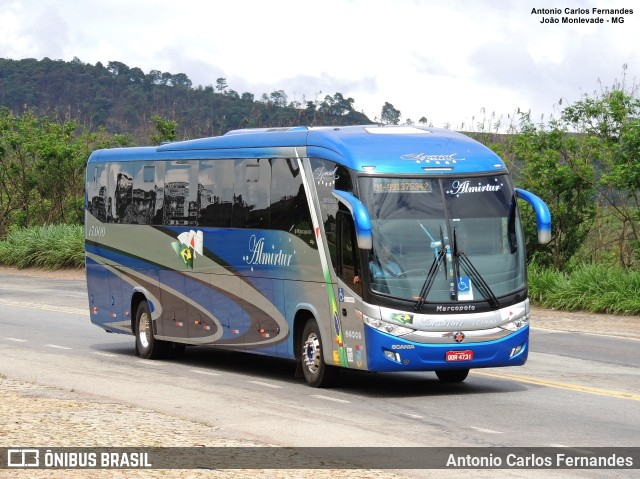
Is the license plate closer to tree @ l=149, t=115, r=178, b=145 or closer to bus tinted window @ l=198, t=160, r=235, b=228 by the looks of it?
bus tinted window @ l=198, t=160, r=235, b=228

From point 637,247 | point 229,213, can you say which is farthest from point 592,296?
point 229,213

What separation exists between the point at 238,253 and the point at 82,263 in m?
26.0

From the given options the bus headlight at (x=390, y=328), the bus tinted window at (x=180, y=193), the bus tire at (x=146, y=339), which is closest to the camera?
the bus headlight at (x=390, y=328)

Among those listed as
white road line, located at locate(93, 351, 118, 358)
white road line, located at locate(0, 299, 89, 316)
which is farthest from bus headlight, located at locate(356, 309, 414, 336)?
white road line, located at locate(0, 299, 89, 316)

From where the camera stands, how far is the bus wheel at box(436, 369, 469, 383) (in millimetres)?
16531

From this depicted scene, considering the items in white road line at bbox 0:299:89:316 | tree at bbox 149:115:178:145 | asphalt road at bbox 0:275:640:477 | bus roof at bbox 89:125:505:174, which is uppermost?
tree at bbox 149:115:178:145

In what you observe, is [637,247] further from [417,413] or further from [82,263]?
[82,263]

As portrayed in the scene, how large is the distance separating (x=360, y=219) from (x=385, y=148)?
1361 mm

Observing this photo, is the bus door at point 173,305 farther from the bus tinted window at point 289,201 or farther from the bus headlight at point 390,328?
the bus headlight at point 390,328

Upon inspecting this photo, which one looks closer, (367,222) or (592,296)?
A: (367,222)

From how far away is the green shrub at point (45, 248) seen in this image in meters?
43.7

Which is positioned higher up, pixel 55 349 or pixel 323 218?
pixel 323 218

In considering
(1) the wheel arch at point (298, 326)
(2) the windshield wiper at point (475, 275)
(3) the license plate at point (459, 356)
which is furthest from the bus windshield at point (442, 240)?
(1) the wheel arch at point (298, 326)

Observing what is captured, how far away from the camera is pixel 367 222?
14.5m
